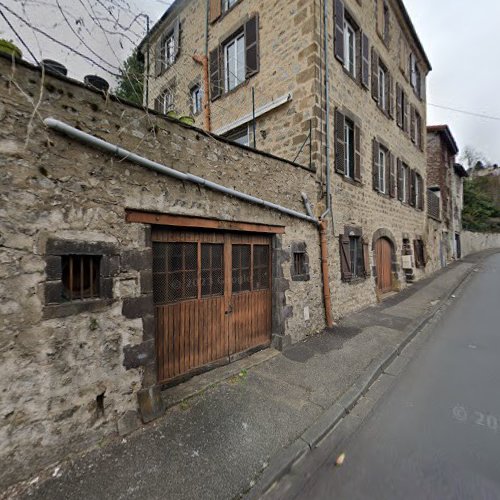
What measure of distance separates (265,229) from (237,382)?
8.35 ft

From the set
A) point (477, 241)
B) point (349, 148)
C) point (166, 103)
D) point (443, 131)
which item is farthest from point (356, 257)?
point (477, 241)

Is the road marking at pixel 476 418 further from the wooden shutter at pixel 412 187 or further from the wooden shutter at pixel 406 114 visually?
the wooden shutter at pixel 406 114

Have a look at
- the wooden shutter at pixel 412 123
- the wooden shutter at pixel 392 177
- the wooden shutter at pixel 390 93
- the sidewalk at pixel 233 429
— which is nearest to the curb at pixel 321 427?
the sidewalk at pixel 233 429

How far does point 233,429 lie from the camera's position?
2852mm

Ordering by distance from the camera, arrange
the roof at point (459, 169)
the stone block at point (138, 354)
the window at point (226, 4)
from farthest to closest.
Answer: the roof at point (459, 169)
the window at point (226, 4)
the stone block at point (138, 354)

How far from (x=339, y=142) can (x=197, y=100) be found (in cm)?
632

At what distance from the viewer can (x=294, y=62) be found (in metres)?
6.39

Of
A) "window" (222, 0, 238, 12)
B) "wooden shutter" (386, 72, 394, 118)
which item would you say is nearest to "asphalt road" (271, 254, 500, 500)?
"wooden shutter" (386, 72, 394, 118)

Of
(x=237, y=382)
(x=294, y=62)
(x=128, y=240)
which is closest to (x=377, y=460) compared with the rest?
(x=237, y=382)

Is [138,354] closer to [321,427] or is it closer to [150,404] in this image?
[150,404]

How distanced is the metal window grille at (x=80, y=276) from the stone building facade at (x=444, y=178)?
19269mm

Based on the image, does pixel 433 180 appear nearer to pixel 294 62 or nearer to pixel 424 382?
pixel 294 62

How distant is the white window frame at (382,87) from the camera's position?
9.23m

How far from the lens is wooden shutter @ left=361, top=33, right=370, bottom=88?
788 cm
